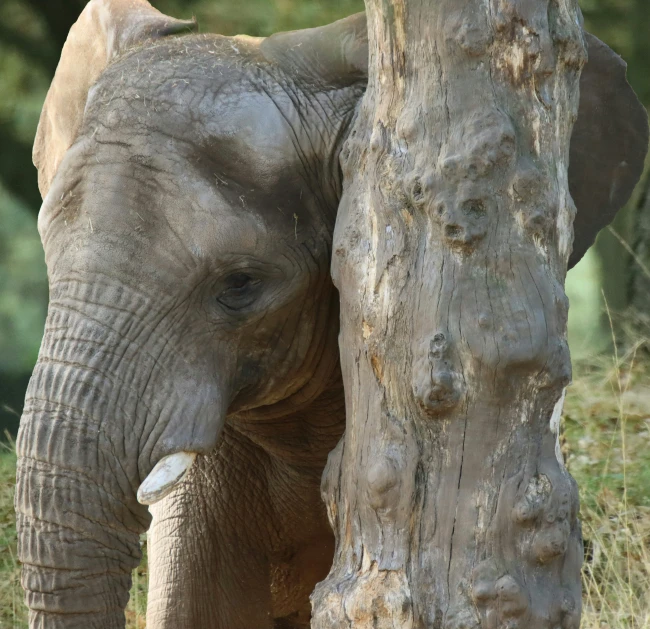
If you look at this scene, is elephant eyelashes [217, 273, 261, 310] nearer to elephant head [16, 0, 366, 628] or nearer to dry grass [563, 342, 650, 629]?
elephant head [16, 0, 366, 628]

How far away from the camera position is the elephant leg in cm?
377

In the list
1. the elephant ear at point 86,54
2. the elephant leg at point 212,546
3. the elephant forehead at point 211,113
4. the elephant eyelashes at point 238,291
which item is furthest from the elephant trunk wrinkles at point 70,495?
the elephant leg at point 212,546

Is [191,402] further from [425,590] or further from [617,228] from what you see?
[617,228]

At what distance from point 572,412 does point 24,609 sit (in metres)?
2.92

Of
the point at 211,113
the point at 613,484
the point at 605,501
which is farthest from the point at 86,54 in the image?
the point at 613,484

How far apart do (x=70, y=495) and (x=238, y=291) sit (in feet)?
1.99

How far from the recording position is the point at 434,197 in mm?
2402

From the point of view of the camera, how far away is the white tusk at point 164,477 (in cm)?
268

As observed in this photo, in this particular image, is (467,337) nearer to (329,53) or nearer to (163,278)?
(163,278)

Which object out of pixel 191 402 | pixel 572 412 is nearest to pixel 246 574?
pixel 191 402

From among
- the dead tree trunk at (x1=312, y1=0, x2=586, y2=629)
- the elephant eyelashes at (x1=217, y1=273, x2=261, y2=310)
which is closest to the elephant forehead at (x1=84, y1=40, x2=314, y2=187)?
the elephant eyelashes at (x1=217, y1=273, x2=261, y2=310)

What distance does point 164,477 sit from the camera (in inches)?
107

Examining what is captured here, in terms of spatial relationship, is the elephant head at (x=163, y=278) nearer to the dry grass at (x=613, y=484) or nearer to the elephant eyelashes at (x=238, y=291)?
the elephant eyelashes at (x=238, y=291)

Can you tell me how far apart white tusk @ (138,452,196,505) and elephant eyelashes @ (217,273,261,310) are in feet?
1.19
